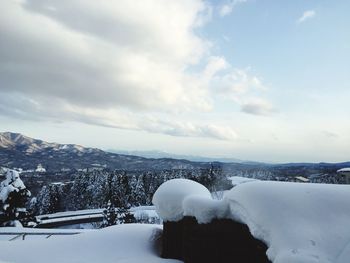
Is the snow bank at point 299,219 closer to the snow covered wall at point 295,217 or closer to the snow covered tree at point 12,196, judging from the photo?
the snow covered wall at point 295,217

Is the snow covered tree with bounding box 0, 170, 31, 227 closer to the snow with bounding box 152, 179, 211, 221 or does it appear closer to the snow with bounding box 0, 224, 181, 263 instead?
the snow with bounding box 0, 224, 181, 263

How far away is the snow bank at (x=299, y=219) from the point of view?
16.3ft

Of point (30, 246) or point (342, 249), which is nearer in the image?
point (342, 249)

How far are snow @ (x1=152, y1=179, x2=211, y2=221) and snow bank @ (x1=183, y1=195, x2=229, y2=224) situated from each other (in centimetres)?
65

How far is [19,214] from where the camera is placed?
80.2 feet

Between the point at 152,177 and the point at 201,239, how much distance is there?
7108 cm

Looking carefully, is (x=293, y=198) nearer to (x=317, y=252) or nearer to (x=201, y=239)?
(x=317, y=252)

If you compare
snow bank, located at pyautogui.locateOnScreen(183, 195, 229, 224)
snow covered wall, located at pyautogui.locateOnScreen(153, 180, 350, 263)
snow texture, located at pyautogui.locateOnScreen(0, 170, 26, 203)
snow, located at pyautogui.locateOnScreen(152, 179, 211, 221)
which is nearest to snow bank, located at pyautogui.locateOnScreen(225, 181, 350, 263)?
snow covered wall, located at pyautogui.locateOnScreen(153, 180, 350, 263)

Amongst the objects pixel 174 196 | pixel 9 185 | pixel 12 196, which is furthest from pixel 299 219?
pixel 12 196

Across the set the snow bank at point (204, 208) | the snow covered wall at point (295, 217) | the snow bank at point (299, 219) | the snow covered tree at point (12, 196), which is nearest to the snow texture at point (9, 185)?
the snow covered tree at point (12, 196)

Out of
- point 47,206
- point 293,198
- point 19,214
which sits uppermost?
point 293,198

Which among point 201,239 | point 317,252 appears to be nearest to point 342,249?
point 317,252

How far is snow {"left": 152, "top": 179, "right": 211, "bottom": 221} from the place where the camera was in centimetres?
1069

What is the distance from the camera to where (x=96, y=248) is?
10.9 meters
